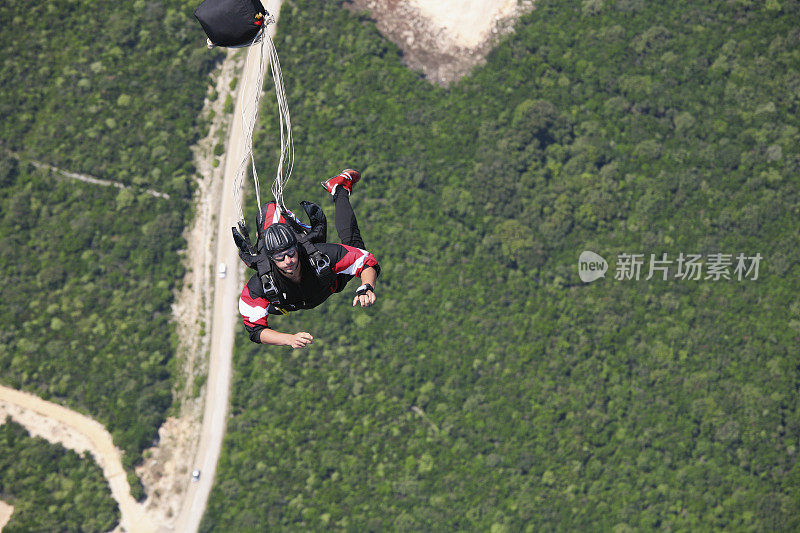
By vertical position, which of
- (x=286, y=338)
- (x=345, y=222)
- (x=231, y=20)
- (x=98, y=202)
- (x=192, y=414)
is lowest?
(x=192, y=414)

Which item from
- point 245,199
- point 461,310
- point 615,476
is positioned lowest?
point 615,476

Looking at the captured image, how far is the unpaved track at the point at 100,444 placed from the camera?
7469 centimetres

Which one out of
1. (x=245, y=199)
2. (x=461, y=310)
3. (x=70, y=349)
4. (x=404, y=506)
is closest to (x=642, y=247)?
(x=461, y=310)

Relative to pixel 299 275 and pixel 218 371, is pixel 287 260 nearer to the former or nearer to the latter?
pixel 299 275

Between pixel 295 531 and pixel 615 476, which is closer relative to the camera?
pixel 295 531

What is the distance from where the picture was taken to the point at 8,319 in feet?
258

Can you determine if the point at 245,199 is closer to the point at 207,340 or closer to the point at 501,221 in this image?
the point at 207,340

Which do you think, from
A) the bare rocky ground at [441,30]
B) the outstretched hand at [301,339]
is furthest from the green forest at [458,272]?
the outstretched hand at [301,339]

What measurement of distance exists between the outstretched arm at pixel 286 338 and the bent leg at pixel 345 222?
3.72 metres

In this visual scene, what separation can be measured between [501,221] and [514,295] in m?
9.15

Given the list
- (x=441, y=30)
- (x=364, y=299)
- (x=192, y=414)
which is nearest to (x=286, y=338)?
(x=364, y=299)

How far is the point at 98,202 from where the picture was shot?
8188cm

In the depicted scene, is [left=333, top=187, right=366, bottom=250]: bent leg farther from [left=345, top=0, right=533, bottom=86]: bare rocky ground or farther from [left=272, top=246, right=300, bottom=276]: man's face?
[left=345, top=0, right=533, bottom=86]: bare rocky ground

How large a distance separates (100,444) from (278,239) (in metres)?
65.8
